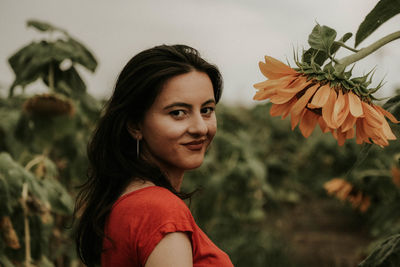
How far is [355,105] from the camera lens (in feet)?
2.73

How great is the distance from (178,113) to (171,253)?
1.19 ft

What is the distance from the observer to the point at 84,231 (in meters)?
1.33

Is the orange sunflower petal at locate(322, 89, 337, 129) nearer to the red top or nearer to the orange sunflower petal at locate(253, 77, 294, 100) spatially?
the orange sunflower petal at locate(253, 77, 294, 100)

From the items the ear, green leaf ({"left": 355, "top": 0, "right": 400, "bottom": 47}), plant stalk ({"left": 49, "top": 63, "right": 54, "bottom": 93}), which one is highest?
green leaf ({"left": 355, "top": 0, "right": 400, "bottom": 47})

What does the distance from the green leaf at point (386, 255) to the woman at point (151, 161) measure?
373 mm

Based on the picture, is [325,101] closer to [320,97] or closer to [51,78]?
[320,97]

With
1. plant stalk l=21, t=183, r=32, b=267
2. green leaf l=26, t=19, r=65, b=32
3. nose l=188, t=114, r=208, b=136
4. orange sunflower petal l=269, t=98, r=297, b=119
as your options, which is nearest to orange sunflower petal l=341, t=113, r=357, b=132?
orange sunflower petal l=269, t=98, r=297, b=119

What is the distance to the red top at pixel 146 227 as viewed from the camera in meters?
1.00

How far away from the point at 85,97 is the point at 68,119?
183 millimetres

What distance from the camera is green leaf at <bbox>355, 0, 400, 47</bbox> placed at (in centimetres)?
94

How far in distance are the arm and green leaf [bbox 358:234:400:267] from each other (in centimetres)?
48

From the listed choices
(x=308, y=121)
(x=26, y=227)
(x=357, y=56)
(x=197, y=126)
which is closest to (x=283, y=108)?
(x=308, y=121)

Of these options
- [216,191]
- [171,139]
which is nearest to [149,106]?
[171,139]

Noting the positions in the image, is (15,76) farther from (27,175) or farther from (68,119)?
(27,175)
